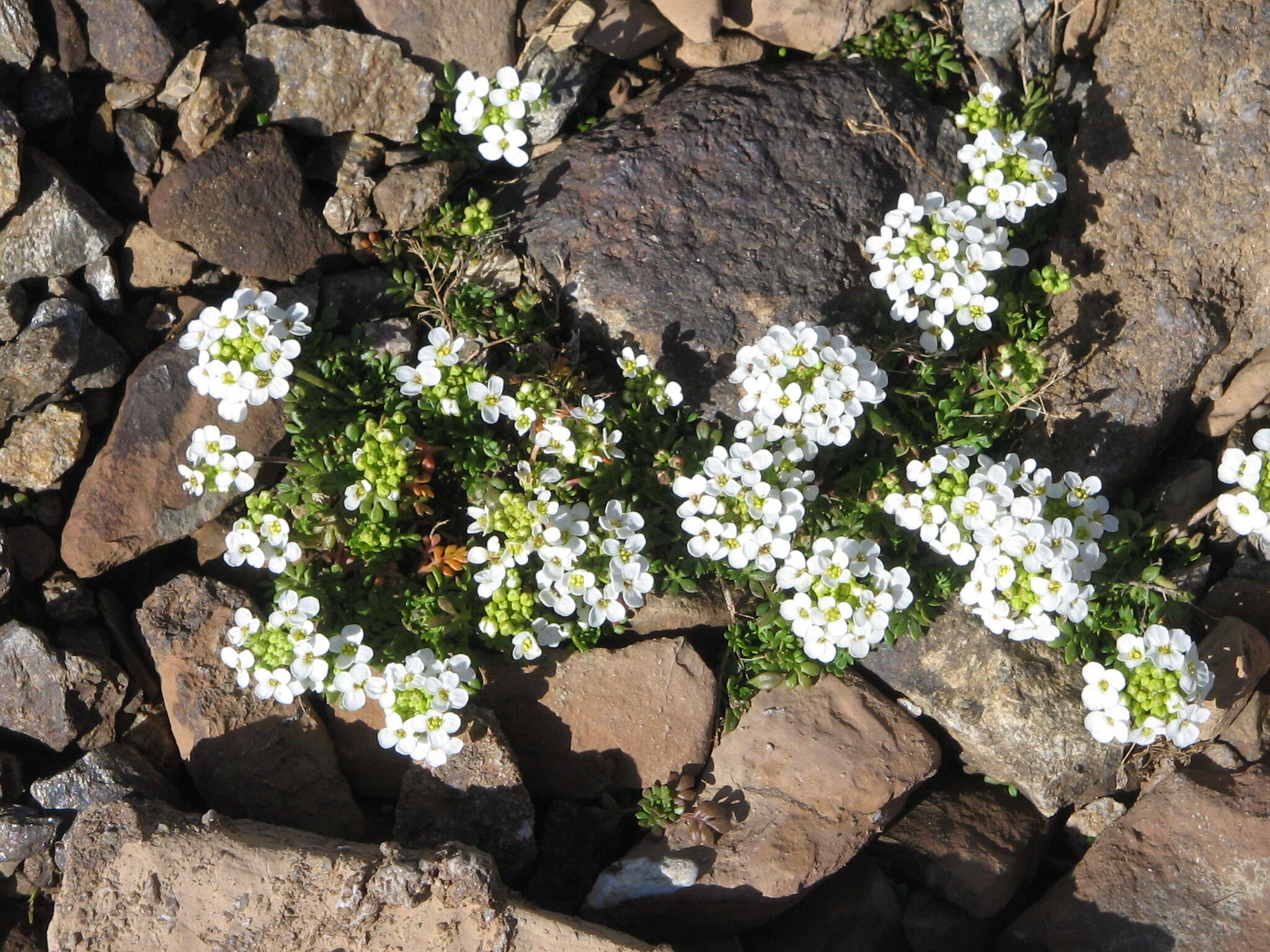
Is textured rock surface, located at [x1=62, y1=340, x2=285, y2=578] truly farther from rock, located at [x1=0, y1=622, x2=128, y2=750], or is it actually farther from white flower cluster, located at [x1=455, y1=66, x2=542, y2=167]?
white flower cluster, located at [x1=455, y1=66, x2=542, y2=167]

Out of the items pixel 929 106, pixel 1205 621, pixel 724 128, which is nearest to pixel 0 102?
pixel 724 128

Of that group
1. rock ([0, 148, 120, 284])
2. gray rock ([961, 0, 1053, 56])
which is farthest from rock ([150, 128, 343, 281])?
gray rock ([961, 0, 1053, 56])

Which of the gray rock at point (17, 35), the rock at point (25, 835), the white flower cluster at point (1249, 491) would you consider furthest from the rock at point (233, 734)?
the white flower cluster at point (1249, 491)

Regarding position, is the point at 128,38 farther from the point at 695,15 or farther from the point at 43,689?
the point at 43,689

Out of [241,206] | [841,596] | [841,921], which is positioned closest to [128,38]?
[241,206]

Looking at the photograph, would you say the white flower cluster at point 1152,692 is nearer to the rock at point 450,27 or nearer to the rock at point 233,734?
the rock at point 233,734
